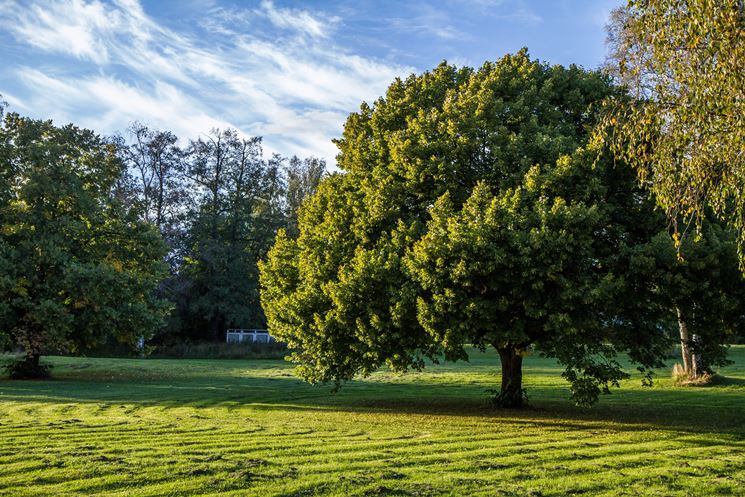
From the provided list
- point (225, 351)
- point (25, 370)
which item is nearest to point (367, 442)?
point (25, 370)

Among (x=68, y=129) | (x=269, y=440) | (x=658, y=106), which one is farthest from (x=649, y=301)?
(x=68, y=129)

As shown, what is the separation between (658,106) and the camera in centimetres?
1065

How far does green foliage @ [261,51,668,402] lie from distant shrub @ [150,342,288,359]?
103ft

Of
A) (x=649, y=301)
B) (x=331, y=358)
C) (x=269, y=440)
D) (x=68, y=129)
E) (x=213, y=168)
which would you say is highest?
(x=213, y=168)

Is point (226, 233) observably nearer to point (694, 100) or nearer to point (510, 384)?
point (510, 384)

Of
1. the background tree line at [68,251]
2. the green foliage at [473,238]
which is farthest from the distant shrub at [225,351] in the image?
the green foliage at [473,238]

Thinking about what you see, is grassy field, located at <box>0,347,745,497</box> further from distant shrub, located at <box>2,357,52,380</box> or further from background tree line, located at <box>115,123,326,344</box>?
background tree line, located at <box>115,123,326,344</box>

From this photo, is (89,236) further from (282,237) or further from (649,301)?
(649,301)

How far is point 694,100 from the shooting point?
998 centimetres

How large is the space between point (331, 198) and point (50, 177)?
59.2ft

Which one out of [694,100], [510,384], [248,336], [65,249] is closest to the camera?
[694,100]

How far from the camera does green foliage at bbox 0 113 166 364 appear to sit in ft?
98.5

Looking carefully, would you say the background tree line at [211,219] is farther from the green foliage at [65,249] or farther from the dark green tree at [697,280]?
the dark green tree at [697,280]

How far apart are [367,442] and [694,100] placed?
8885 mm
